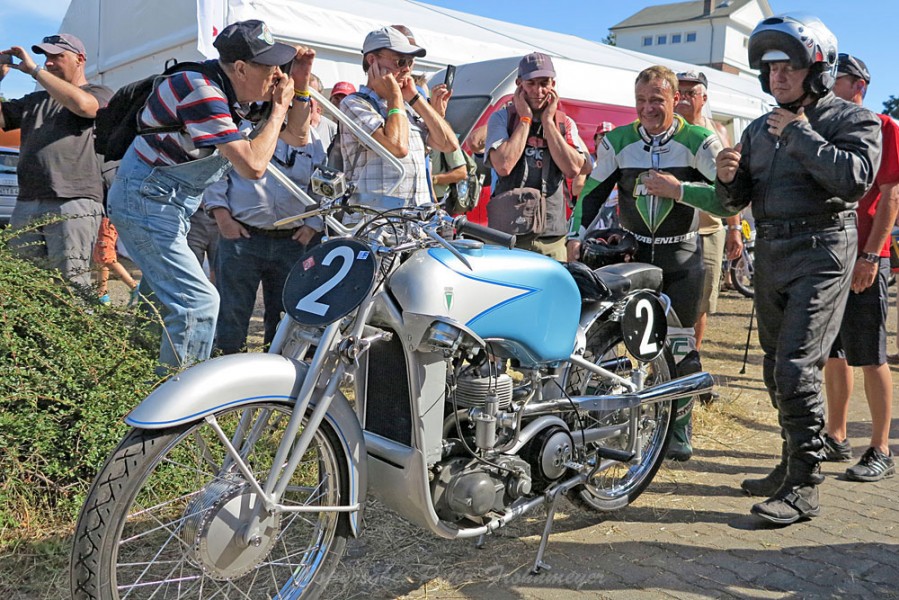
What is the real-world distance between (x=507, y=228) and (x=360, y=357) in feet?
8.37

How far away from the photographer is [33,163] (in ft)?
17.1

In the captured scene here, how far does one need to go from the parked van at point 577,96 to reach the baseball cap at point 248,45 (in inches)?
130

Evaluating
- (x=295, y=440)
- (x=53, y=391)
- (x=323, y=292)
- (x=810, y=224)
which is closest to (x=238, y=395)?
(x=295, y=440)

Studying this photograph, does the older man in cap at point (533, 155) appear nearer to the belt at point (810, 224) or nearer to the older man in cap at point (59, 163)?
the belt at point (810, 224)

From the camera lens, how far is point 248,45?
322cm

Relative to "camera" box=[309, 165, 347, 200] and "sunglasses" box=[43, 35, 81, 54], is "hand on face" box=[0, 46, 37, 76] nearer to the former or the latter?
"sunglasses" box=[43, 35, 81, 54]

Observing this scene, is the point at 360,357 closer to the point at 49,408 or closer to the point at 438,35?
the point at 49,408

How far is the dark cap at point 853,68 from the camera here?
4.68 meters

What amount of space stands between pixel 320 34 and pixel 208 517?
6580 millimetres

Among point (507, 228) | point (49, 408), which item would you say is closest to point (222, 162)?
point (49, 408)

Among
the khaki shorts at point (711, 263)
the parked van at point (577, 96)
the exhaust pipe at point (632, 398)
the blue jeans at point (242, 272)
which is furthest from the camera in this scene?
the parked van at point (577, 96)

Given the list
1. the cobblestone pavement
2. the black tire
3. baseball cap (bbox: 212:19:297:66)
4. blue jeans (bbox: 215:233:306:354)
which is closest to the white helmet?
the cobblestone pavement

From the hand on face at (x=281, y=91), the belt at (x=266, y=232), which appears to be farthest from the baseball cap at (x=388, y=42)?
the belt at (x=266, y=232)

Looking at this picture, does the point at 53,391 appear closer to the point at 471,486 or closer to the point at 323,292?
the point at 323,292
